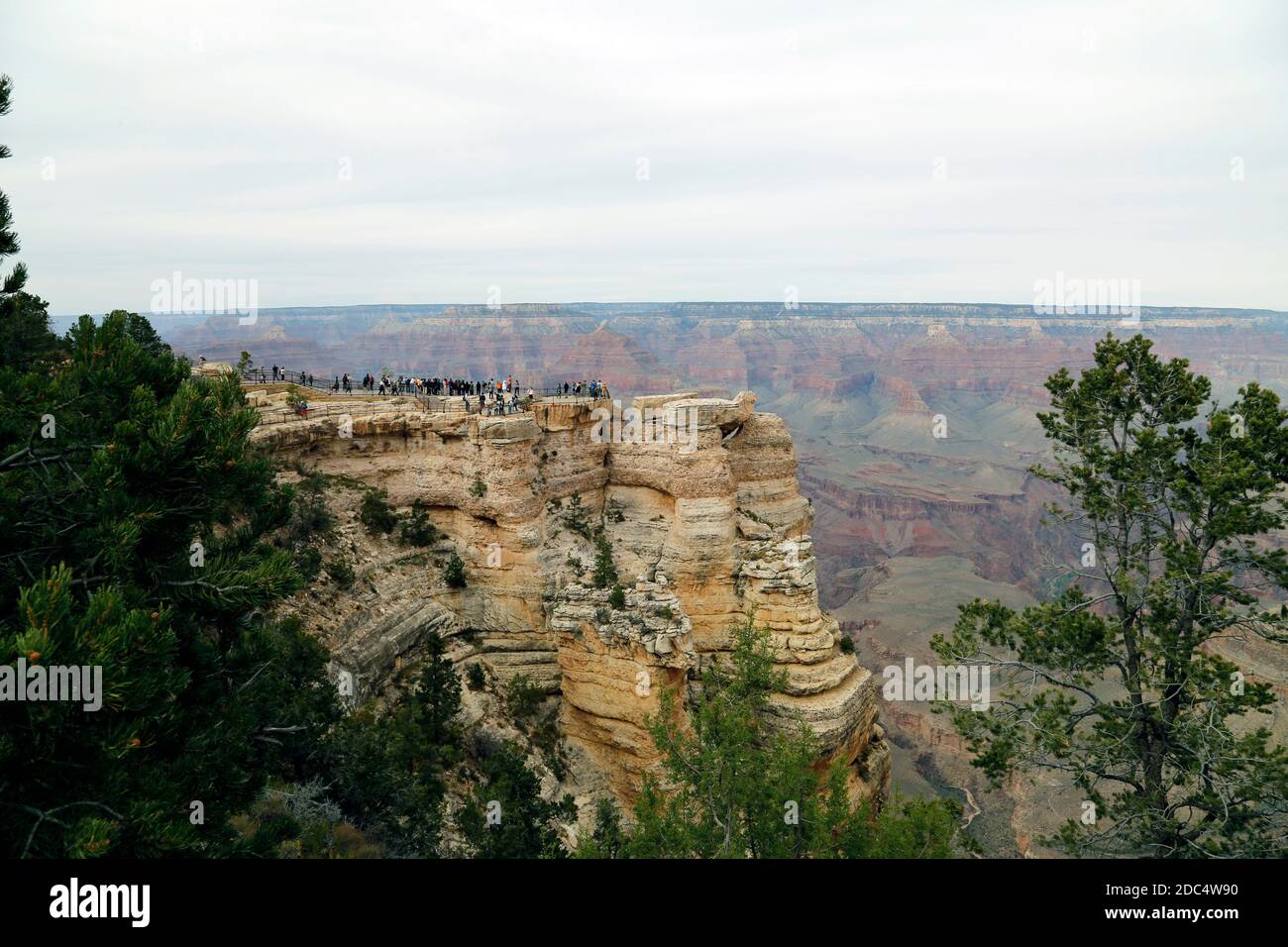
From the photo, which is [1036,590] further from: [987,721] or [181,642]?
[181,642]

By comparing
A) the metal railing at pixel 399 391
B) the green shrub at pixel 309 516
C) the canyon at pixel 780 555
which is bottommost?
the canyon at pixel 780 555

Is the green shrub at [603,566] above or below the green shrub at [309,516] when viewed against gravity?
below

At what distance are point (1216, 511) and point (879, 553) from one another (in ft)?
367

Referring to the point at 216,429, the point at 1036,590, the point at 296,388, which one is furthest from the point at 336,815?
the point at 1036,590

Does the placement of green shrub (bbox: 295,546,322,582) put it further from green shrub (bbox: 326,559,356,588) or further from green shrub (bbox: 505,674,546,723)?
green shrub (bbox: 505,674,546,723)

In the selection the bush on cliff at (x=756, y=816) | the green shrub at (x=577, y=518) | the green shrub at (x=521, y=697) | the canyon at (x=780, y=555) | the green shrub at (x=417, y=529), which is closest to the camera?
the bush on cliff at (x=756, y=816)

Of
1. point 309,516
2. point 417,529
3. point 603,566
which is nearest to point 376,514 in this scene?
point 417,529

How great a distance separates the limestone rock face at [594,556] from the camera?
26.9 metres

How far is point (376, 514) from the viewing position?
28328 millimetres

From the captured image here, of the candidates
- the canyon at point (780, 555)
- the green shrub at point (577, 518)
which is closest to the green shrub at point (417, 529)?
the canyon at point (780, 555)

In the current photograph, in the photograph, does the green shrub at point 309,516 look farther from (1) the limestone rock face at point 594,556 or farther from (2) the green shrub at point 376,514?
(1) the limestone rock face at point 594,556

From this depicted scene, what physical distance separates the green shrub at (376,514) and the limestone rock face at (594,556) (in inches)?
32.0

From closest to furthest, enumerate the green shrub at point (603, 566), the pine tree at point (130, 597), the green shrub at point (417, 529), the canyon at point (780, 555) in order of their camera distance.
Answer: the pine tree at point (130, 597), the canyon at point (780, 555), the green shrub at point (417, 529), the green shrub at point (603, 566)
